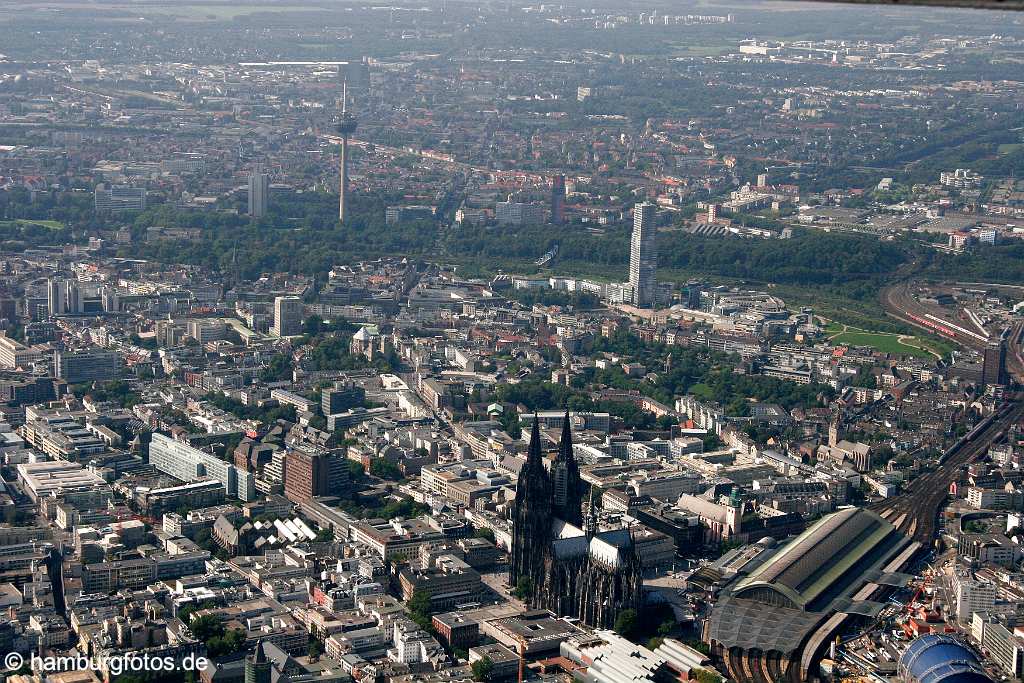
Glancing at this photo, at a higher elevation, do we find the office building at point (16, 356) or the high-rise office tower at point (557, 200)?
the office building at point (16, 356)

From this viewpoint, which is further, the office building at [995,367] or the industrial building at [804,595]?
the office building at [995,367]

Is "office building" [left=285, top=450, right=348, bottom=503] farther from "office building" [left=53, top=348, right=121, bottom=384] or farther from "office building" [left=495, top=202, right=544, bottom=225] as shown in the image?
"office building" [left=495, top=202, right=544, bottom=225]

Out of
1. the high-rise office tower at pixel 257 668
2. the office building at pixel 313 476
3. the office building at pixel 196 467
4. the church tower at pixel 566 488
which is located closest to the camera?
the high-rise office tower at pixel 257 668

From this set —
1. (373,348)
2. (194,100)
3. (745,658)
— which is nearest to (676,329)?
Result: (373,348)

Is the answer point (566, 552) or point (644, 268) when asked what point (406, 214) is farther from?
point (566, 552)

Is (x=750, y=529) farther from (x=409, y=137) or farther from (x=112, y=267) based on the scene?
(x=409, y=137)

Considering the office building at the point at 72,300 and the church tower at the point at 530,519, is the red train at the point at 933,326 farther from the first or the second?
the church tower at the point at 530,519

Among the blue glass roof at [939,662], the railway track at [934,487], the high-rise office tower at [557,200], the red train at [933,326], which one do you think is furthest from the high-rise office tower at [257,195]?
the blue glass roof at [939,662]
